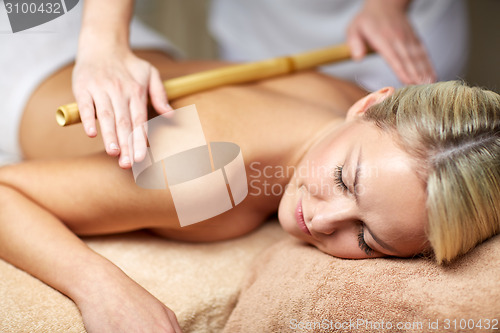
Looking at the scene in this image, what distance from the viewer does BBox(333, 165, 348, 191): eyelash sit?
0.82 meters

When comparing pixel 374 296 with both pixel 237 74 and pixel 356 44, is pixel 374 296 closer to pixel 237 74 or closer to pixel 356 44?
pixel 237 74

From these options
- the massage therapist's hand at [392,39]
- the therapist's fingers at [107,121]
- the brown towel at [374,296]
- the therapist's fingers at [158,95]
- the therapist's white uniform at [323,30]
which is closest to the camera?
the brown towel at [374,296]

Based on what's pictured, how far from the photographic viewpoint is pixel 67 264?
801mm

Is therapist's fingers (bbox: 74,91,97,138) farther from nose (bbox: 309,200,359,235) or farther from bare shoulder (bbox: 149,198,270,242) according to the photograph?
nose (bbox: 309,200,359,235)

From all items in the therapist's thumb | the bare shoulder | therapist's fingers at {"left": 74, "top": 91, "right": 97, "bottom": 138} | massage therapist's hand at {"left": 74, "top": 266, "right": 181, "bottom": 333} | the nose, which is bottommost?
the bare shoulder

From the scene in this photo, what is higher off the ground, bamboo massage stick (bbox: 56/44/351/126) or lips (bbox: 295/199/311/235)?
bamboo massage stick (bbox: 56/44/351/126)

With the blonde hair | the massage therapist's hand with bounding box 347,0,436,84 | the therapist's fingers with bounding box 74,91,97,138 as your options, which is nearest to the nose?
the blonde hair

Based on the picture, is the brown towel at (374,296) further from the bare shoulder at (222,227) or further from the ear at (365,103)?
the ear at (365,103)

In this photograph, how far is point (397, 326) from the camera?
71cm

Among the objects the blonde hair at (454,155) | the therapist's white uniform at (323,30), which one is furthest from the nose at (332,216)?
the therapist's white uniform at (323,30)

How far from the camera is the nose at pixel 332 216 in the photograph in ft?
2.61

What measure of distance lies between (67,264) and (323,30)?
1.19 m

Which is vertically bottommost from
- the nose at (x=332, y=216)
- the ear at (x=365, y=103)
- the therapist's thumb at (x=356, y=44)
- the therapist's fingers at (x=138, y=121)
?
the nose at (x=332, y=216)

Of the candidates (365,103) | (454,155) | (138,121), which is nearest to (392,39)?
(365,103)
